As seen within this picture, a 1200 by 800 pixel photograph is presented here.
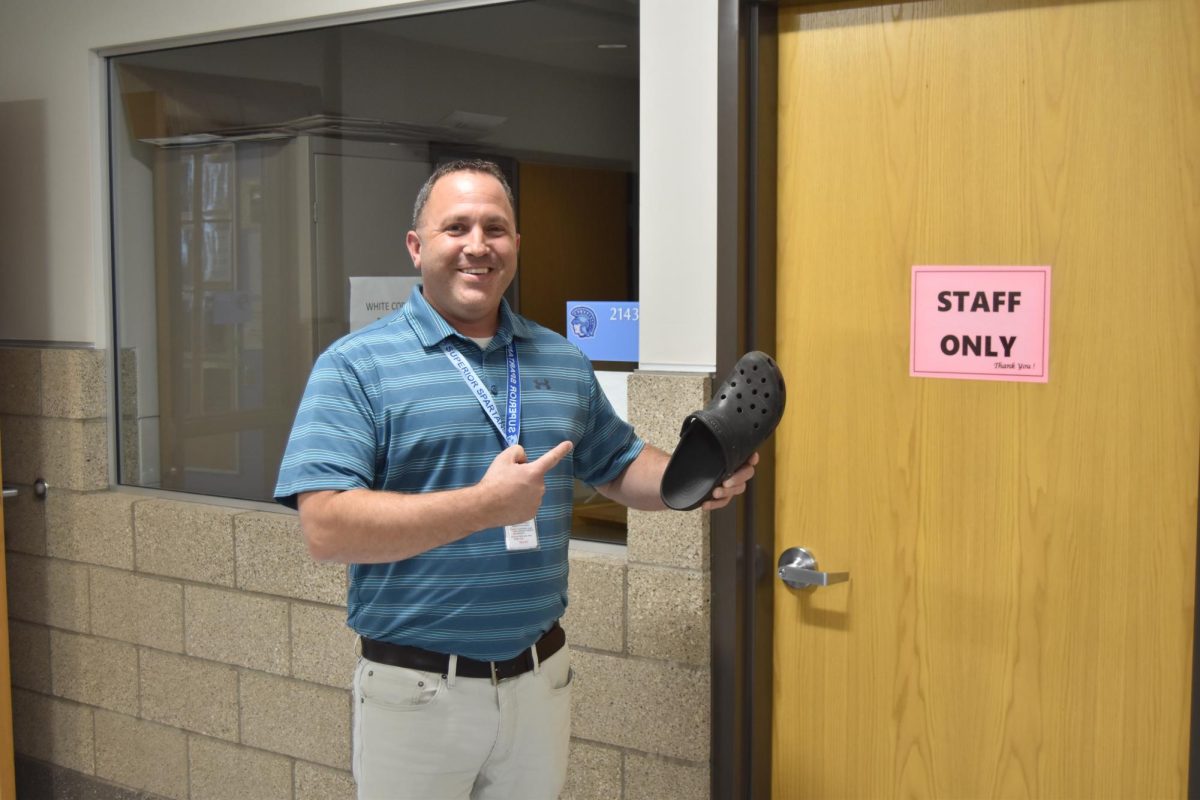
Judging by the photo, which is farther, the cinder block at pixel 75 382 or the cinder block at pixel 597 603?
the cinder block at pixel 75 382

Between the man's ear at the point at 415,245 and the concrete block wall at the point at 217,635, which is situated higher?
the man's ear at the point at 415,245

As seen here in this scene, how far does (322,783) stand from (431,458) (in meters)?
1.52

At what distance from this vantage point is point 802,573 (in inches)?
95.5

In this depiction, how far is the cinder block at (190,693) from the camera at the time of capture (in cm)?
326

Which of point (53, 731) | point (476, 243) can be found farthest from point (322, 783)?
point (476, 243)

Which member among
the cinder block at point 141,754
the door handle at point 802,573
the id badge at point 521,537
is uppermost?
the id badge at point 521,537

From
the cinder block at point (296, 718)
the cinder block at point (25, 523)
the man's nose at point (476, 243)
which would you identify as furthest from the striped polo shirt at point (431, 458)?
the cinder block at point (25, 523)

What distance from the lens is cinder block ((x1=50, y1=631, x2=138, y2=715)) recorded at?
3.48 metres

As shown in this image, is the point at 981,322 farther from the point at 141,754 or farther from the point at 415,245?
the point at 141,754

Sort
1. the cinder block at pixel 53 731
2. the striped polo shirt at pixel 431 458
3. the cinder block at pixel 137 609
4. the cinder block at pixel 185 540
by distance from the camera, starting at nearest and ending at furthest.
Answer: the striped polo shirt at pixel 431 458 → the cinder block at pixel 185 540 → the cinder block at pixel 137 609 → the cinder block at pixel 53 731

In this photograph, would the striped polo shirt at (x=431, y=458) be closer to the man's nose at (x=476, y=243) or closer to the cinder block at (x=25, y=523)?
the man's nose at (x=476, y=243)

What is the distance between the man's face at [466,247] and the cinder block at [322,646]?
1.24 m

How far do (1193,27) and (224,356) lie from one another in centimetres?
254

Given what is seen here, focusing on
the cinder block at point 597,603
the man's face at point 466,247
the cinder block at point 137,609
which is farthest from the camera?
the cinder block at point 137,609
